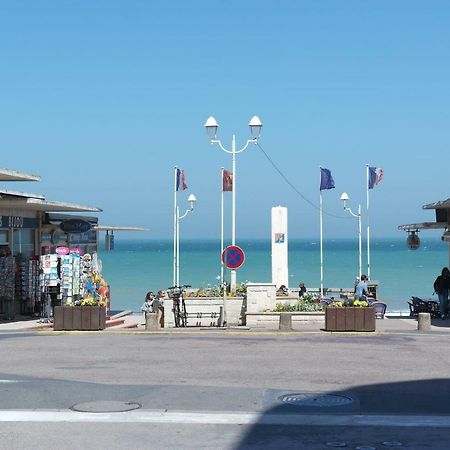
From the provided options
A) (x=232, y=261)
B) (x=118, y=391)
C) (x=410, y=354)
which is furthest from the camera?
(x=232, y=261)

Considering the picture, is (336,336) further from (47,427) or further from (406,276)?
(406,276)

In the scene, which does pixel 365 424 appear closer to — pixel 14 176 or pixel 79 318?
pixel 79 318

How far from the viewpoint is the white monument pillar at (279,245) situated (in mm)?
37094

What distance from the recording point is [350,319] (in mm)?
22969

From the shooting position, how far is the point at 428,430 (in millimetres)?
10773

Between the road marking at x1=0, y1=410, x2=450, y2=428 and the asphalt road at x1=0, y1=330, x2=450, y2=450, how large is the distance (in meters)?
0.01

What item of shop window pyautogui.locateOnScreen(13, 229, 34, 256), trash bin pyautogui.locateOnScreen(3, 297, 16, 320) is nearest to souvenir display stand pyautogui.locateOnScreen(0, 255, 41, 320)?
trash bin pyautogui.locateOnScreen(3, 297, 16, 320)

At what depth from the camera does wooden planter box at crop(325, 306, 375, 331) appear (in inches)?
902

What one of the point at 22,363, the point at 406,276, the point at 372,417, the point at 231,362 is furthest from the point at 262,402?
the point at 406,276

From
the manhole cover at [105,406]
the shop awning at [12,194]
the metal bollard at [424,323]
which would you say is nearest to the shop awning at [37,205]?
the shop awning at [12,194]

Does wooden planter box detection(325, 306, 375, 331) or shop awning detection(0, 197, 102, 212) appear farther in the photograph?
shop awning detection(0, 197, 102, 212)

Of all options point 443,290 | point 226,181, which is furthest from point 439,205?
point 226,181

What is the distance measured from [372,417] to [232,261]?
12.1 meters

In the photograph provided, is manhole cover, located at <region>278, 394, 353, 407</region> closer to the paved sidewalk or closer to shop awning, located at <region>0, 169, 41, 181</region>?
the paved sidewalk
